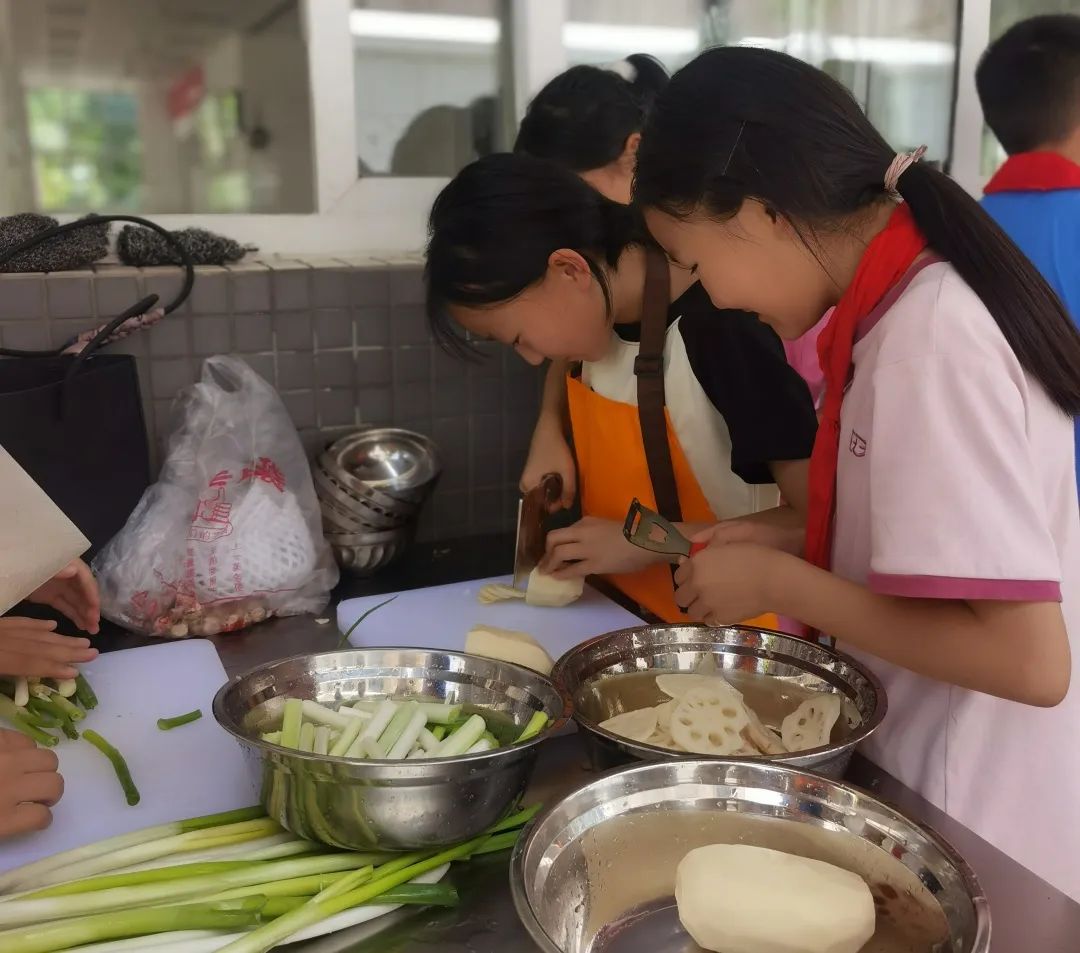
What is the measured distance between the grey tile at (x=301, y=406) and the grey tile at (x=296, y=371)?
0.01m

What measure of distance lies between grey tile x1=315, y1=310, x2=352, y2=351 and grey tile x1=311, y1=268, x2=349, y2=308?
0.02 m

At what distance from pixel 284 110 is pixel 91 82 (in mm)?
360

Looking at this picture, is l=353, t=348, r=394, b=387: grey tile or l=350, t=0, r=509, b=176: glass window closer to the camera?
l=353, t=348, r=394, b=387: grey tile

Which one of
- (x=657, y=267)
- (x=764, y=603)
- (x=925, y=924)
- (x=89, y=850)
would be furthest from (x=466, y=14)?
(x=925, y=924)

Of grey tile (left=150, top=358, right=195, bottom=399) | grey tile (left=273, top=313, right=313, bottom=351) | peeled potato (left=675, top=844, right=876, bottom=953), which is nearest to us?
peeled potato (left=675, top=844, right=876, bottom=953)

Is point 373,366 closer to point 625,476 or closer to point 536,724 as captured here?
point 625,476

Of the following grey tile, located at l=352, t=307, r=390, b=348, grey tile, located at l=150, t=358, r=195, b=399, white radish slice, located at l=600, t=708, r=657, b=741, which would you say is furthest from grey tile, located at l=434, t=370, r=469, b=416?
white radish slice, located at l=600, t=708, r=657, b=741

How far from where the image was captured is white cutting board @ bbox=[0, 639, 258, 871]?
957 millimetres

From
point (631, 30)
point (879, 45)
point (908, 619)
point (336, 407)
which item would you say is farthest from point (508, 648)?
point (879, 45)

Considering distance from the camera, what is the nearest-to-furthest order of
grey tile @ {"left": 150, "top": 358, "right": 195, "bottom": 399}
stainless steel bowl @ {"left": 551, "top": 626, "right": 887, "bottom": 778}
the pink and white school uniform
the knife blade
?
the pink and white school uniform → stainless steel bowl @ {"left": 551, "top": 626, "right": 887, "bottom": 778} → the knife blade → grey tile @ {"left": 150, "top": 358, "right": 195, "bottom": 399}

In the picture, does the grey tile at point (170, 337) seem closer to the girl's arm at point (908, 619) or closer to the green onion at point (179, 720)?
the green onion at point (179, 720)

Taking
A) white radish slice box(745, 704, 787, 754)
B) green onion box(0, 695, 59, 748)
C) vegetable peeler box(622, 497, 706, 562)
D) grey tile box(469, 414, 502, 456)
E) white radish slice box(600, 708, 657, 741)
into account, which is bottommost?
green onion box(0, 695, 59, 748)

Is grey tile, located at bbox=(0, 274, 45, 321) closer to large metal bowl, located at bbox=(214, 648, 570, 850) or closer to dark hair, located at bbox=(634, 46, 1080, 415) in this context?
large metal bowl, located at bbox=(214, 648, 570, 850)

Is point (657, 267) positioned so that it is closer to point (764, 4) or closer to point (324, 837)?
point (324, 837)
